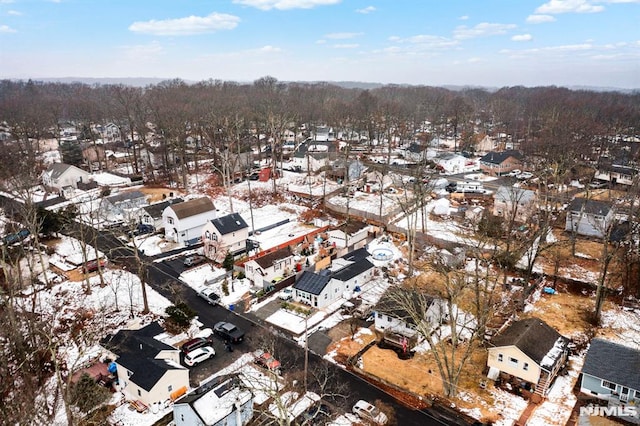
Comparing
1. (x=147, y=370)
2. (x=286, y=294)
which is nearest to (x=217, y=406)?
(x=147, y=370)

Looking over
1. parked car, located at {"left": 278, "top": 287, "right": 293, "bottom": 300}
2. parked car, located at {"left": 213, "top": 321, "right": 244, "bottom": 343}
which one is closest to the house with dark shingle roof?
parked car, located at {"left": 278, "top": 287, "right": 293, "bottom": 300}

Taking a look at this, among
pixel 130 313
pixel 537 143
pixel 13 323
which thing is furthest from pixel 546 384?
pixel 537 143

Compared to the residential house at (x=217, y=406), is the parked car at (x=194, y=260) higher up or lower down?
higher up

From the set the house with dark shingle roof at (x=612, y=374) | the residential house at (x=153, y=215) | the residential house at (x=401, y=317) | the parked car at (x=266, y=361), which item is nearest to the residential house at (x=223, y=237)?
the residential house at (x=153, y=215)

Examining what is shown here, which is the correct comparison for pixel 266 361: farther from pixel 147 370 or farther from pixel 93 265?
pixel 93 265

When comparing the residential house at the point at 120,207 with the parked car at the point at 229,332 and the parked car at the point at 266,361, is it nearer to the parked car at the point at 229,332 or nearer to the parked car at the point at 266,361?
the parked car at the point at 229,332

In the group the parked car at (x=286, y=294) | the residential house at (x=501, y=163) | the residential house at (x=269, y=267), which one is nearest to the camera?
the parked car at (x=286, y=294)
